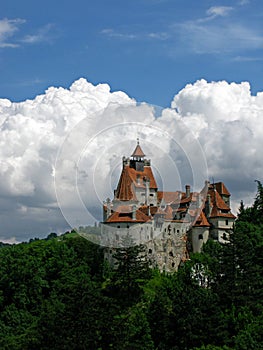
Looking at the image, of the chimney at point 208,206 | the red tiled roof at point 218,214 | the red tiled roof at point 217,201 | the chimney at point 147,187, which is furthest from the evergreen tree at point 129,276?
the red tiled roof at point 217,201

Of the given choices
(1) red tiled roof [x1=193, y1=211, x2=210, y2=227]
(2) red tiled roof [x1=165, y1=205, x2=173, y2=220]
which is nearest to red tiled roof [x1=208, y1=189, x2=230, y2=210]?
(1) red tiled roof [x1=193, y1=211, x2=210, y2=227]

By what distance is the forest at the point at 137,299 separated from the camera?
50.3 m

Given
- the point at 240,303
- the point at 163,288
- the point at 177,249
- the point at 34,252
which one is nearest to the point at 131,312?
the point at 163,288

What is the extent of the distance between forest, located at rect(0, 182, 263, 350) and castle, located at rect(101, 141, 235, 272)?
2.32m

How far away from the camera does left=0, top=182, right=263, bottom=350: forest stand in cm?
5034

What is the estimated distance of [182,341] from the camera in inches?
2077

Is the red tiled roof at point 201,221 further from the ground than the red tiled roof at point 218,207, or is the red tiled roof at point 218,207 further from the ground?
the red tiled roof at point 218,207

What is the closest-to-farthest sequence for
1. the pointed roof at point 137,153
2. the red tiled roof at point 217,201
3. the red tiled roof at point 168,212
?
1. the red tiled roof at point 168,212
2. the pointed roof at point 137,153
3. the red tiled roof at point 217,201

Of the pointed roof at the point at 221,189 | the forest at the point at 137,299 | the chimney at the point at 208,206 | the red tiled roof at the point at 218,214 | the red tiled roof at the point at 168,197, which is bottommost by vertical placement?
the forest at the point at 137,299

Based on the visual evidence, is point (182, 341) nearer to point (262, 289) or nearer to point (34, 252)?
point (262, 289)

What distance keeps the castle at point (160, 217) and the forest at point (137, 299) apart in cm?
232

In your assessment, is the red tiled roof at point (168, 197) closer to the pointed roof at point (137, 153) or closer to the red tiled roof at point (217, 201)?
the red tiled roof at point (217, 201)

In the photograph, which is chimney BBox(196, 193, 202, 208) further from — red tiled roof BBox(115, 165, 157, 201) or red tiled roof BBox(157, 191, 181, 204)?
red tiled roof BBox(115, 165, 157, 201)

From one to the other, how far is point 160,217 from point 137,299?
1631 centimetres
